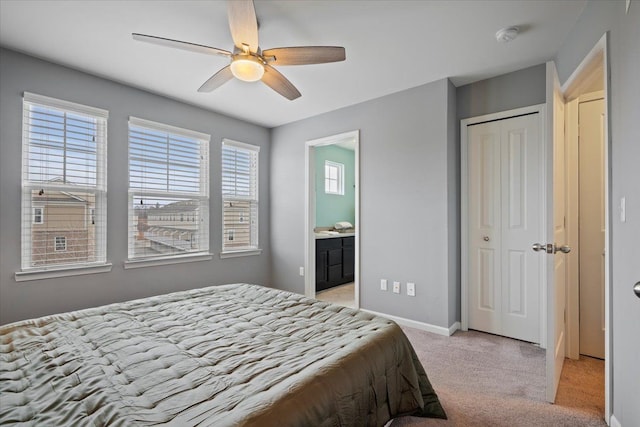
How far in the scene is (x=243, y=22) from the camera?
5.66ft

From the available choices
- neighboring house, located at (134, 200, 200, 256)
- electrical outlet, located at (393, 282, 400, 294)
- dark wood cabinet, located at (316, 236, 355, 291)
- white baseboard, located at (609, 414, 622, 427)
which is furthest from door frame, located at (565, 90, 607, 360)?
neighboring house, located at (134, 200, 200, 256)

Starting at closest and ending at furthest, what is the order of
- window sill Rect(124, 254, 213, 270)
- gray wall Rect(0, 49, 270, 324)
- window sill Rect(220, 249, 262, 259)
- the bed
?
the bed → gray wall Rect(0, 49, 270, 324) → window sill Rect(124, 254, 213, 270) → window sill Rect(220, 249, 262, 259)

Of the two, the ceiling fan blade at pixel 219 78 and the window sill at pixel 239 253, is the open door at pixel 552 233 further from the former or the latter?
the window sill at pixel 239 253

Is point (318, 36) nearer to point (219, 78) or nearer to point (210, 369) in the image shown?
point (219, 78)

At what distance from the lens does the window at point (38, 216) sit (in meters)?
2.60

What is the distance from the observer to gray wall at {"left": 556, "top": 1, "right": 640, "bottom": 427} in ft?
4.48

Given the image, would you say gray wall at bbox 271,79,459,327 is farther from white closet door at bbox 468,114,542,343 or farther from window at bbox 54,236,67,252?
window at bbox 54,236,67,252

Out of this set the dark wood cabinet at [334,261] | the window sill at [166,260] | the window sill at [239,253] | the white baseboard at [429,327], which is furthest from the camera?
the dark wood cabinet at [334,261]

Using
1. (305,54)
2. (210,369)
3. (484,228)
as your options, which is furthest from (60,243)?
(484,228)

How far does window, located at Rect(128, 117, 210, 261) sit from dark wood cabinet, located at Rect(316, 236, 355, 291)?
1.74 m

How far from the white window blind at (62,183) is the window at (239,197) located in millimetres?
1405

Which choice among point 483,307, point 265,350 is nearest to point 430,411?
point 265,350

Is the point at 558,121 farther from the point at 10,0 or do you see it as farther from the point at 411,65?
the point at 10,0

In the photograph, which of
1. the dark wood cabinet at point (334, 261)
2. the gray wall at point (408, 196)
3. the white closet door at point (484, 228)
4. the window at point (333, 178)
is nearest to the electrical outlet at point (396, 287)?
the gray wall at point (408, 196)
